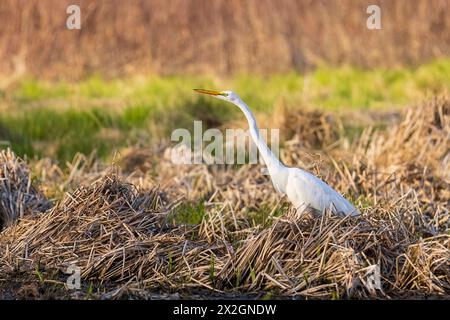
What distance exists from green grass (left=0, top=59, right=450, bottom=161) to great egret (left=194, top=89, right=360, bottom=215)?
424 centimetres

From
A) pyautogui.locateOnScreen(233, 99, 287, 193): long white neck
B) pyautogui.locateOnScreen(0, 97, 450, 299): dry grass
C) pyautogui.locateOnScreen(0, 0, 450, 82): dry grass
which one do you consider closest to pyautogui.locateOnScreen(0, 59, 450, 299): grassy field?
pyautogui.locateOnScreen(0, 97, 450, 299): dry grass

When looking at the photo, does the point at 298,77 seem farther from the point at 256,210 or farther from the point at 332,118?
the point at 256,210

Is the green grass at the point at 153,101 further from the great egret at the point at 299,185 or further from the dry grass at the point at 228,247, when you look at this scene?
the great egret at the point at 299,185

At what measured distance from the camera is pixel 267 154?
704cm

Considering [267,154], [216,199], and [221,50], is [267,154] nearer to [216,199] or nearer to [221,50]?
[216,199]

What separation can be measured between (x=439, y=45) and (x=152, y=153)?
7.22 metres

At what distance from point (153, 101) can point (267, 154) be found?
6.38m

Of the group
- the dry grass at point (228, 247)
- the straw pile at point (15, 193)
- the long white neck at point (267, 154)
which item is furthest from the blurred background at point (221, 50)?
the long white neck at point (267, 154)

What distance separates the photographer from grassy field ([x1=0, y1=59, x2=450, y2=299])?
6559 mm

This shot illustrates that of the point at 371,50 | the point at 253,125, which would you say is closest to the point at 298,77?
the point at 371,50

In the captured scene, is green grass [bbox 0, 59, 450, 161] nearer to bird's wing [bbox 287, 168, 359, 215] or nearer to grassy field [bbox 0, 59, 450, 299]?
grassy field [bbox 0, 59, 450, 299]

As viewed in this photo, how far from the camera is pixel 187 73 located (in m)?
15.4

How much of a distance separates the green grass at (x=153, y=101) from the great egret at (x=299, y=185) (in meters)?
4.24

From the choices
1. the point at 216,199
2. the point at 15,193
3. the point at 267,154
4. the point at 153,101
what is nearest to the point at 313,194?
the point at 267,154
